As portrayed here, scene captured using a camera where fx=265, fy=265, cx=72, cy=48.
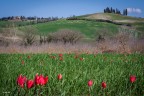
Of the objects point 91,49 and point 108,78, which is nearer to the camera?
point 108,78

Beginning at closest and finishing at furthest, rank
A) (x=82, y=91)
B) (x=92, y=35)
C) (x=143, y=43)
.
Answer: (x=82, y=91)
(x=143, y=43)
(x=92, y=35)

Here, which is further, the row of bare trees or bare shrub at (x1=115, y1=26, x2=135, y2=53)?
the row of bare trees

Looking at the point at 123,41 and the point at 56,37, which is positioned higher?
the point at 123,41

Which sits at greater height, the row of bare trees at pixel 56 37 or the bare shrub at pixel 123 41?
the bare shrub at pixel 123 41

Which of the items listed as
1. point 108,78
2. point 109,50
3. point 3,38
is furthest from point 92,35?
point 108,78

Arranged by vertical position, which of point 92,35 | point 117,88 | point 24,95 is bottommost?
point 92,35

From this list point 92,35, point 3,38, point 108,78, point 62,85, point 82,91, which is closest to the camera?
point 62,85

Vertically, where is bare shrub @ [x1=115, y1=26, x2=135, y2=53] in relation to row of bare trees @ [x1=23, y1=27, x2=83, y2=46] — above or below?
above

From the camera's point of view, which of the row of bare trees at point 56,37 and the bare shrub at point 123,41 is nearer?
the bare shrub at point 123,41

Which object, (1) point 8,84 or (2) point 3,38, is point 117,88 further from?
(2) point 3,38

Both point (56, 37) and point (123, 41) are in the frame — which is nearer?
point (123, 41)

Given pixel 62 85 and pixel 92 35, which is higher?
pixel 62 85

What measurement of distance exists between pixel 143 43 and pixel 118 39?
221 cm

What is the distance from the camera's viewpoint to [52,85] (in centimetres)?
439
